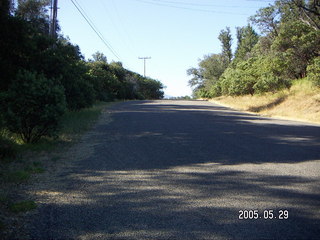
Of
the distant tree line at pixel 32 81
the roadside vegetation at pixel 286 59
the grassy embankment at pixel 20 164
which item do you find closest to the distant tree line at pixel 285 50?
the roadside vegetation at pixel 286 59

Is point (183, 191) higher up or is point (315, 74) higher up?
point (315, 74)

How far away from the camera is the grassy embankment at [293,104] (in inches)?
758

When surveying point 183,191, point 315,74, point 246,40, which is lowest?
point 183,191

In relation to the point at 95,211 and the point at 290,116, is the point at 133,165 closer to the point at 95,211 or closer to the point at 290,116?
the point at 95,211

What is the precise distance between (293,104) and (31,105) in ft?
58.8

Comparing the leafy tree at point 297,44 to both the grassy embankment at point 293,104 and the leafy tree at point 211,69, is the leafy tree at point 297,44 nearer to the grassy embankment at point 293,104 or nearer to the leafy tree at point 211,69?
the grassy embankment at point 293,104

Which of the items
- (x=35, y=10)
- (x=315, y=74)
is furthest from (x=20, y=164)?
(x=35, y=10)

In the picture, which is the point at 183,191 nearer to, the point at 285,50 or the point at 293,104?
the point at 293,104

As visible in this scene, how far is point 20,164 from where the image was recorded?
23.9 ft

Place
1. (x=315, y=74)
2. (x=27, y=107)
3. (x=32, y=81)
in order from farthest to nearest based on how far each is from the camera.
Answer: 1. (x=315, y=74)
2. (x=32, y=81)
3. (x=27, y=107)

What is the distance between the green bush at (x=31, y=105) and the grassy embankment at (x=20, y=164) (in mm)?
479

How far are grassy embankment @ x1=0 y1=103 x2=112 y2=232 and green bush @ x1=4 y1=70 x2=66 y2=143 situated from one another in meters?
Result: 0.48

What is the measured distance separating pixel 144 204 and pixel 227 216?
1233mm

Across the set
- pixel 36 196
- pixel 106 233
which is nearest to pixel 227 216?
pixel 106 233
